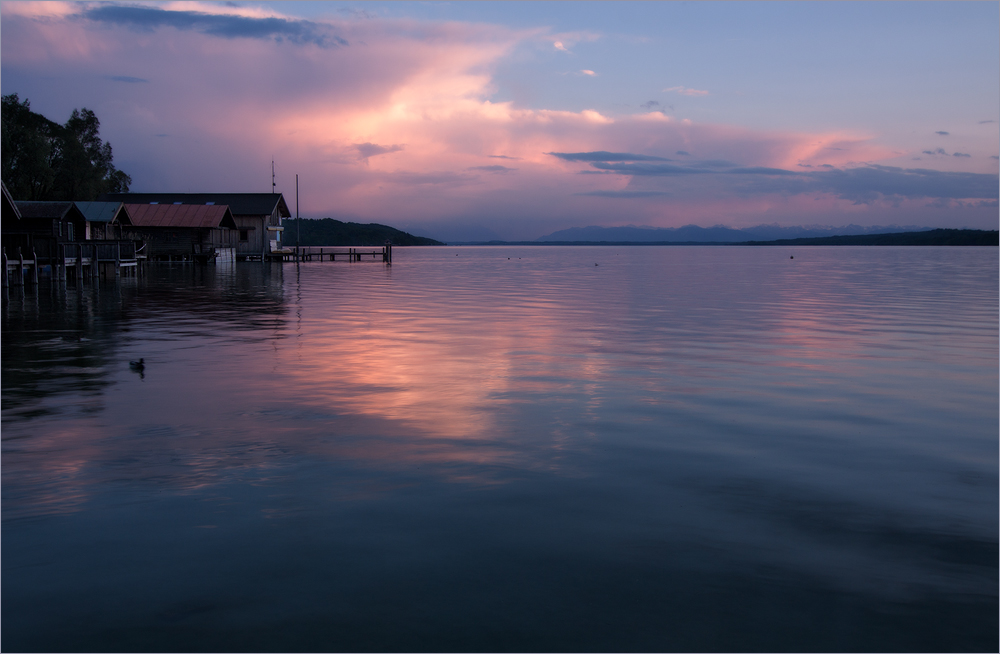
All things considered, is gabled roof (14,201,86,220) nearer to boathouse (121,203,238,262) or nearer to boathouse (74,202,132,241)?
boathouse (74,202,132,241)

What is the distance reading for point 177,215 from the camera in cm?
7331

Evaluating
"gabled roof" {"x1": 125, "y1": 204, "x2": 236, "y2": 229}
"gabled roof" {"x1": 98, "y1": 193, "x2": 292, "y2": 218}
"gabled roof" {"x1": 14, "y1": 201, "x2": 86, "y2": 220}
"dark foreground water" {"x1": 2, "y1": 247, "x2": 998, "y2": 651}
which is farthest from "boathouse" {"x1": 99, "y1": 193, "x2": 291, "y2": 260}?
"dark foreground water" {"x1": 2, "y1": 247, "x2": 998, "y2": 651}

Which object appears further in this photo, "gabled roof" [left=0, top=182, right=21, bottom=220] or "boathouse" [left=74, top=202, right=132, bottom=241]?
"boathouse" [left=74, top=202, right=132, bottom=241]

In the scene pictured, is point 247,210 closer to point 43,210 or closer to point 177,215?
point 177,215

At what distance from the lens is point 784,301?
3419cm

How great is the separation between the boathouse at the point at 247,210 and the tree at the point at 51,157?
517 centimetres

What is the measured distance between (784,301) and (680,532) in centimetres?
2990

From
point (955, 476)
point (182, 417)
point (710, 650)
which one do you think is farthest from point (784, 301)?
point (710, 650)

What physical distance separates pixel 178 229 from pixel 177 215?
1.49 m

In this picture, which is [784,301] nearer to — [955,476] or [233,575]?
[955,476]

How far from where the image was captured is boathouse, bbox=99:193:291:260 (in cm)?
8431

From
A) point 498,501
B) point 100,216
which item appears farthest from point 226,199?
point 498,501

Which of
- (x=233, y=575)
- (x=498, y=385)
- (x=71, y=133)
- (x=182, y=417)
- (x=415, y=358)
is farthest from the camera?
(x=71, y=133)

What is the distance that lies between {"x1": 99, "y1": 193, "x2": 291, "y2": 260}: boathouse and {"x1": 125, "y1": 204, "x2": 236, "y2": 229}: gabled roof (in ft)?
30.8
